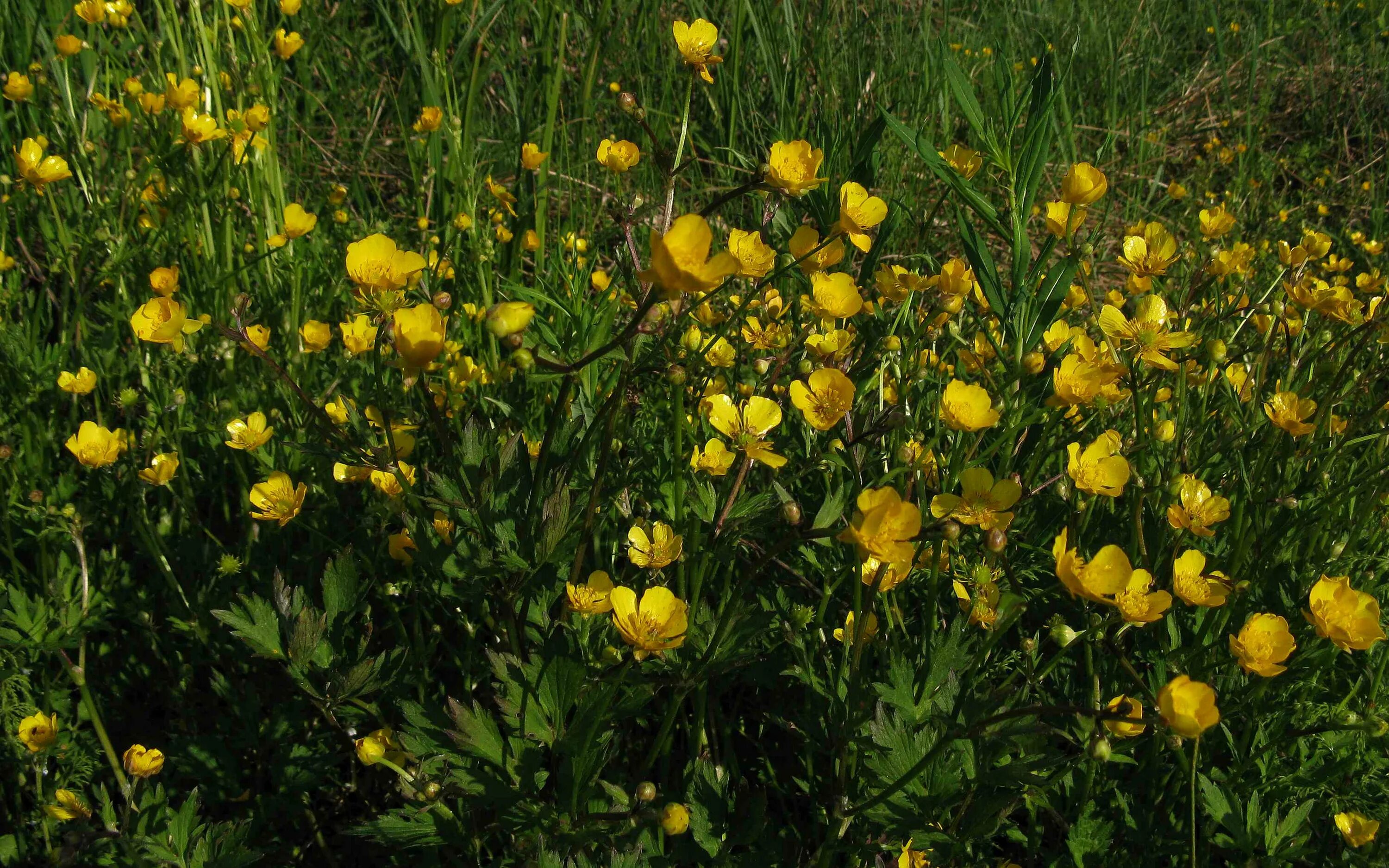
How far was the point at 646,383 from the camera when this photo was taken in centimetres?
214

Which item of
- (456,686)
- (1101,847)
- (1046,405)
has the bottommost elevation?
(456,686)

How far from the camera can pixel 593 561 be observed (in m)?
1.90

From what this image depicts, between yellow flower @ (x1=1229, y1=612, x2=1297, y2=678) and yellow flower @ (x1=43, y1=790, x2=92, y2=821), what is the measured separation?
1.79 m

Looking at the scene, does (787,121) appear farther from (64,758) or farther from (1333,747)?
(64,758)

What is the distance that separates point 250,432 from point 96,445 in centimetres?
38

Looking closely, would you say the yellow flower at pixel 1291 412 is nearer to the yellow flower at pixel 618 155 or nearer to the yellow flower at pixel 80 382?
the yellow flower at pixel 618 155

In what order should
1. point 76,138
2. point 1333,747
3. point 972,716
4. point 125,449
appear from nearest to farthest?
point 972,716 → point 1333,747 → point 125,449 → point 76,138

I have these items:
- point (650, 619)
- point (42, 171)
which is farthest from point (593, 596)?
point (42, 171)

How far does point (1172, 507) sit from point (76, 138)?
2.77 meters

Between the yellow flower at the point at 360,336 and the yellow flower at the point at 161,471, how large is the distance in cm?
41

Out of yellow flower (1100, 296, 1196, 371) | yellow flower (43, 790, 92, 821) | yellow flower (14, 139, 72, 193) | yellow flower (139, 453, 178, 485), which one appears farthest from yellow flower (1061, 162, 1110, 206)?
yellow flower (14, 139, 72, 193)

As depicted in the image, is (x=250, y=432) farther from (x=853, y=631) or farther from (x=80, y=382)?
(x=853, y=631)

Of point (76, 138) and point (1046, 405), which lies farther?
point (76, 138)

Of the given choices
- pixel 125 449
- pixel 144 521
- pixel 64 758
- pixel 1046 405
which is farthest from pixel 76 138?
pixel 1046 405
